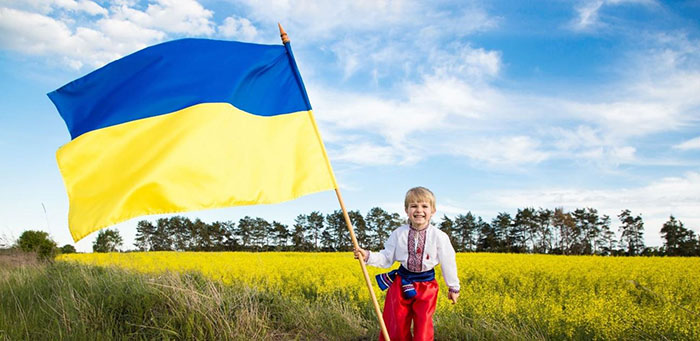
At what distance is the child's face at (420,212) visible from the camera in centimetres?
373

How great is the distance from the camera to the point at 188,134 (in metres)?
3.50

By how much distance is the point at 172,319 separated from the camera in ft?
16.2

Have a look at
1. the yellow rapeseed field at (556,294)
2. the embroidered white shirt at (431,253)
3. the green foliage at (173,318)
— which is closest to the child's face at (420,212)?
the embroidered white shirt at (431,253)

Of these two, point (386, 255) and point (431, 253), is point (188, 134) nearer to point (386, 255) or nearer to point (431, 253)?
point (386, 255)

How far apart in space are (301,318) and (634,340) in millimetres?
3479

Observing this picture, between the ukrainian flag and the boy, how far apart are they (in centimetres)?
82

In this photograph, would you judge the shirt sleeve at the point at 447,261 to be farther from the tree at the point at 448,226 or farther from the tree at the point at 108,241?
the tree at the point at 448,226

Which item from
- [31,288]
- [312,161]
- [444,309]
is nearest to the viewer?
[312,161]

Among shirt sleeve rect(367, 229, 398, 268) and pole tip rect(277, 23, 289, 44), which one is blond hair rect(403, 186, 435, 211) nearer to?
shirt sleeve rect(367, 229, 398, 268)

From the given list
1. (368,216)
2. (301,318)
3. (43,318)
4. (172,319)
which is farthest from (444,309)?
(368,216)

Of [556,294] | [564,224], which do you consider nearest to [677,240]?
[564,224]

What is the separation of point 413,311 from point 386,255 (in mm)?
518

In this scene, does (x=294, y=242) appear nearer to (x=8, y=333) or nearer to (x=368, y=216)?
(x=368, y=216)

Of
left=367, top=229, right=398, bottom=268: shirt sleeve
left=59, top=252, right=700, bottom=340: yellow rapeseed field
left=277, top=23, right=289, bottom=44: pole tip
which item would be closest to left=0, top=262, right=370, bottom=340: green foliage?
left=59, top=252, right=700, bottom=340: yellow rapeseed field
